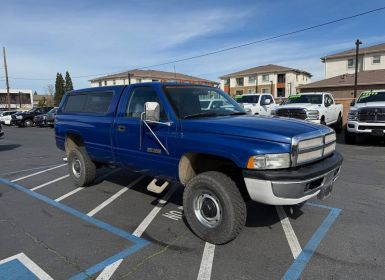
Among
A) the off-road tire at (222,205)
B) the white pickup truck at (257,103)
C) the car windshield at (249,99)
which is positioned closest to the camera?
the off-road tire at (222,205)

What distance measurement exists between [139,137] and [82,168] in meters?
2.10

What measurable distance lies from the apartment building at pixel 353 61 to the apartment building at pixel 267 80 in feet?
40.9

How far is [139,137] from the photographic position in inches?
186

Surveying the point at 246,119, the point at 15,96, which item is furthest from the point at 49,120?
the point at 15,96

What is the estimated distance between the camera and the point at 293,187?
3416 mm

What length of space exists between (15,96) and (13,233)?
3500 inches

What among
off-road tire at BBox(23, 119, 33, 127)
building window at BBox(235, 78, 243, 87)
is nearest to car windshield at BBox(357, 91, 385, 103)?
off-road tire at BBox(23, 119, 33, 127)

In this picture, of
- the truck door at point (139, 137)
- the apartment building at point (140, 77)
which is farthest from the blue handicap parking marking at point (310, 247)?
the apartment building at point (140, 77)

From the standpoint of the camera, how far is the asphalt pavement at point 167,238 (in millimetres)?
3301

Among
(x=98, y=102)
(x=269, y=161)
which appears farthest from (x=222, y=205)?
(x=98, y=102)

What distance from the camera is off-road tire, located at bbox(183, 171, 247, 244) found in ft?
12.0

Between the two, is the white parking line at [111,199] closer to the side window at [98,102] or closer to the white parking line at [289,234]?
the side window at [98,102]

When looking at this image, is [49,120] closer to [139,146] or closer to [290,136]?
[139,146]

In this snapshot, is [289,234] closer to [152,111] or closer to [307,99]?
[152,111]
